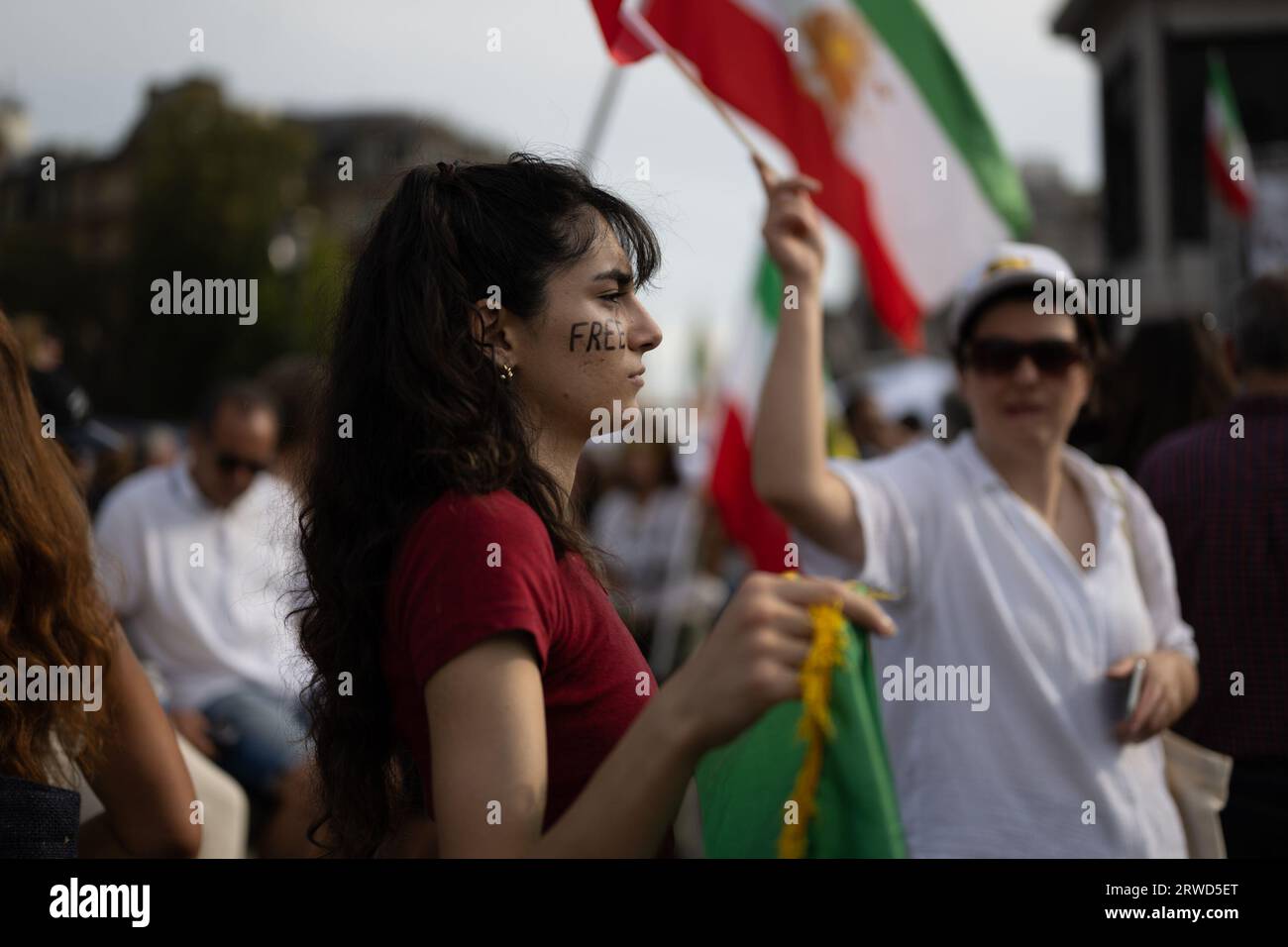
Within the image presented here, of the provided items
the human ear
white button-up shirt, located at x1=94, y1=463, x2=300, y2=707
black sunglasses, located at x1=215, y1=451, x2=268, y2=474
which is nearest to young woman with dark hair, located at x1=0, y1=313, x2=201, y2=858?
the human ear

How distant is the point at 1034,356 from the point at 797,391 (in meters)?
0.68

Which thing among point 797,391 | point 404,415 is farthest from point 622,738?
point 797,391

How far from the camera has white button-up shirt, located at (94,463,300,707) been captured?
569 centimetres

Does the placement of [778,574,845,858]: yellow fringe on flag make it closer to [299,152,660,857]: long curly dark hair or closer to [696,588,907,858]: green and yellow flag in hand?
[696,588,907,858]: green and yellow flag in hand

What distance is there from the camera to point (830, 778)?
1883 mm

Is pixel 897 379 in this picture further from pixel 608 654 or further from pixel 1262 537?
pixel 608 654

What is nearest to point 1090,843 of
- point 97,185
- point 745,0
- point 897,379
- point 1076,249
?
point 745,0

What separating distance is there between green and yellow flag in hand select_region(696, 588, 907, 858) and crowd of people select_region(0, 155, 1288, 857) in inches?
4.3

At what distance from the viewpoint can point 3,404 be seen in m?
2.35

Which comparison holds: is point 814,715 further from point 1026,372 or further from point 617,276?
point 1026,372

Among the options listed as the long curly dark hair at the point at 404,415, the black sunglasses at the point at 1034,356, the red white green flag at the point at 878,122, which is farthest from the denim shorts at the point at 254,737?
the long curly dark hair at the point at 404,415

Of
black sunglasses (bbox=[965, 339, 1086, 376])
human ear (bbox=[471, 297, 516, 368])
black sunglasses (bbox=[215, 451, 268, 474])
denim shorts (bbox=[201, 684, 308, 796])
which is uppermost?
black sunglasses (bbox=[215, 451, 268, 474])

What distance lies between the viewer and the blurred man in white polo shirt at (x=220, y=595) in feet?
17.9

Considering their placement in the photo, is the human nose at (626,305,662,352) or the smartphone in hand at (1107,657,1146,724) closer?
the human nose at (626,305,662,352)
